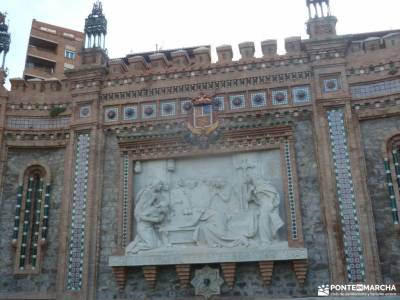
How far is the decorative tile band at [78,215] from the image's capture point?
16.1 metres

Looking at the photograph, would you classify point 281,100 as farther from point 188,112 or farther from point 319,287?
point 319,287

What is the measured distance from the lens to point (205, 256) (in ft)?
50.0

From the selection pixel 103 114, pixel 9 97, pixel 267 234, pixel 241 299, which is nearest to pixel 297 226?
pixel 267 234

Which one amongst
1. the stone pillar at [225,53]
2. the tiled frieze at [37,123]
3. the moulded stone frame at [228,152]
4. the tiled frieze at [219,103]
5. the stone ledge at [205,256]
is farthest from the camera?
the tiled frieze at [37,123]

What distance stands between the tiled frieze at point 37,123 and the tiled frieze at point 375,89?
9.90 meters

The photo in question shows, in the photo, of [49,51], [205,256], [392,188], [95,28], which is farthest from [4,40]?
[49,51]

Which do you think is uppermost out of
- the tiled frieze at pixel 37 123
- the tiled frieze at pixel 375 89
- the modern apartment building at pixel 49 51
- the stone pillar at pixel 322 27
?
the modern apartment building at pixel 49 51

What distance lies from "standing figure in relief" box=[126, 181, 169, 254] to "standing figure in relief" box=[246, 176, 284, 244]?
9.09 ft

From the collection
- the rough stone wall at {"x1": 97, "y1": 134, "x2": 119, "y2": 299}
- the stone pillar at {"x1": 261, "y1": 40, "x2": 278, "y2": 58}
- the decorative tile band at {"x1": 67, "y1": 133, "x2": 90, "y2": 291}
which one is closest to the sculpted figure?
the rough stone wall at {"x1": 97, "y1": 134, "x2": 119, "y2": 299}

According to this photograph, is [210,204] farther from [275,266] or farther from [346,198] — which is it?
[346,198]

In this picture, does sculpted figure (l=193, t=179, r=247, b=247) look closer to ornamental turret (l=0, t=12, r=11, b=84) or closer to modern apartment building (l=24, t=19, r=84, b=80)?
ornamental turret (l=0, t=12, r=11, b=84)

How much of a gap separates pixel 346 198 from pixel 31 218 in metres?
10.2

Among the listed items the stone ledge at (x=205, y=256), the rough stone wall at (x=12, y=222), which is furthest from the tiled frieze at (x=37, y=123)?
the stone ledge at (x=205, y=256)

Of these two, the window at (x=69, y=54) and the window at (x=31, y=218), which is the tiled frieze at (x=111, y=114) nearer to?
the window at (x=31, y=218)
